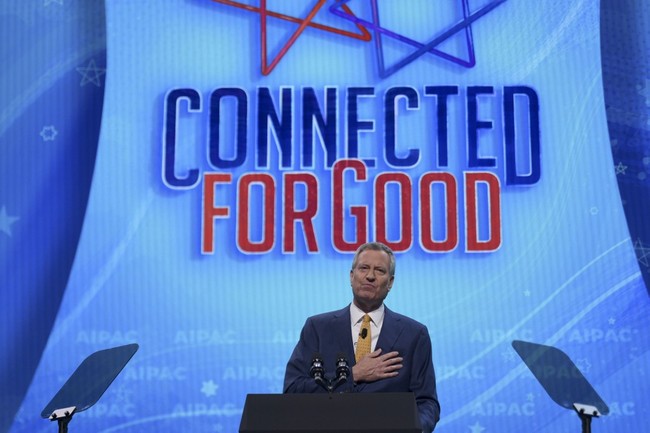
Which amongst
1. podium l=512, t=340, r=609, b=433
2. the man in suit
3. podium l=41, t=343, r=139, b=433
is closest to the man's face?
the man in suit

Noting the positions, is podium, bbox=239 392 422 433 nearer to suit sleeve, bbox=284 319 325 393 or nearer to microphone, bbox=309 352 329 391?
microphone, bbox=309 352 329 391

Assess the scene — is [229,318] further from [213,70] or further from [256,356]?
[213,70]

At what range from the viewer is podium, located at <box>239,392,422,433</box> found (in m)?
2.30

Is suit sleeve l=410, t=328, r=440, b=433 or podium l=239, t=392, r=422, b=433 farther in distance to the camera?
suit sleeve l=410, t=328, r=440, b=433

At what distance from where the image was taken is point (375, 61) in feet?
16.1

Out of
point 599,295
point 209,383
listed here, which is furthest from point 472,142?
point 209,383

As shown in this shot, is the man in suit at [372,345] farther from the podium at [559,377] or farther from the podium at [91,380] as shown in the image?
the podium at [91,380]

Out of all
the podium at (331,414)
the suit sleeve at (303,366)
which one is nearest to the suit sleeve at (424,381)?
the suit sleeve at (303,366)

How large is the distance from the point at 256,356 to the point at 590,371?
1665 mm

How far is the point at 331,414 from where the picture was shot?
7.69ft

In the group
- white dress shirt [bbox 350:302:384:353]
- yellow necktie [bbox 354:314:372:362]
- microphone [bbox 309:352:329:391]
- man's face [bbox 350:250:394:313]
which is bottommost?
microphone [bbox 309:352:329:391]

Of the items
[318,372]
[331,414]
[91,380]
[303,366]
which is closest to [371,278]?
[303,366]

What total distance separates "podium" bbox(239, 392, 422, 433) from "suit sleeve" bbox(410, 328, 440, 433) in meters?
0.64

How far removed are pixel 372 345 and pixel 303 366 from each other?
0.82 ft
